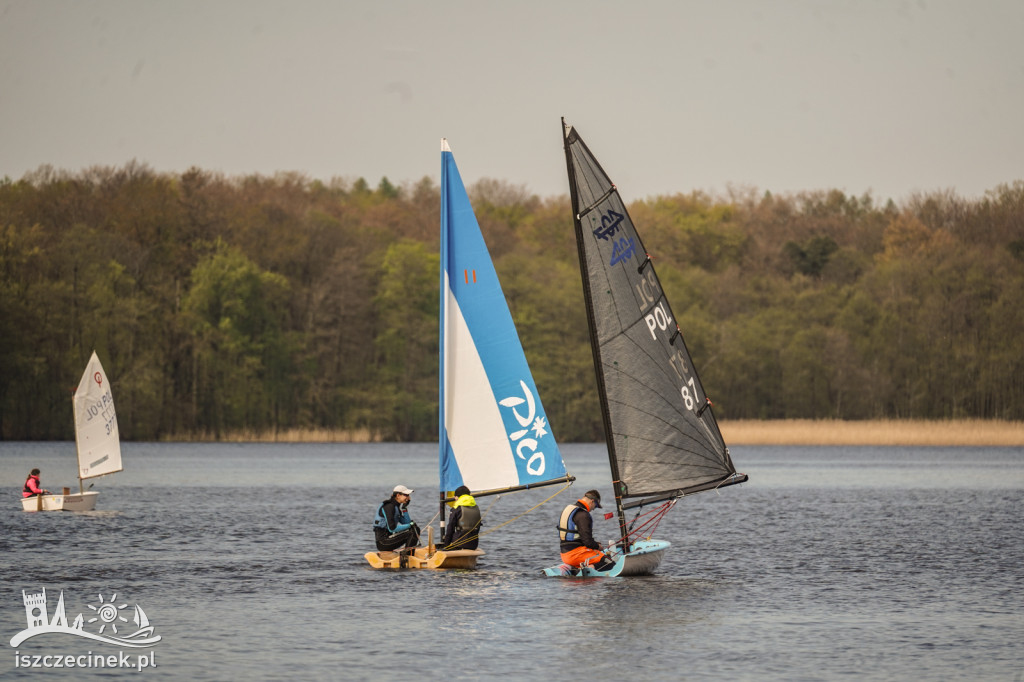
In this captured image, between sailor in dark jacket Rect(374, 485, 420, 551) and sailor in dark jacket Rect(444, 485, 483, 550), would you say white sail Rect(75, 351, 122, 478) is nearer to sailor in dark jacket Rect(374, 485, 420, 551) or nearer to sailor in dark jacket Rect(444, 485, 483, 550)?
sailor in dark jacket Rect(374, 485, 420, 551)

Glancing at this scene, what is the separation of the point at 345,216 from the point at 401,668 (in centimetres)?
9084

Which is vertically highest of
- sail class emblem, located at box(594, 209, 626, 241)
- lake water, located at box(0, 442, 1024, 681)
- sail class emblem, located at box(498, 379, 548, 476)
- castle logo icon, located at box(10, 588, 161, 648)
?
sail class emblem, located at box(594, 209, 626, 241)

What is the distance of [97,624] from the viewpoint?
1931cm

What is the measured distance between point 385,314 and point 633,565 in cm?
7525

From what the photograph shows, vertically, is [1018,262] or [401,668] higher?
[1018,262]

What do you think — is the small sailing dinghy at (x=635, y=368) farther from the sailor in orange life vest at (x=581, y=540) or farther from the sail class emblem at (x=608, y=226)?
the sailor in orange life vest at (x=581, y=540)

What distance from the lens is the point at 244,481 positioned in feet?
177

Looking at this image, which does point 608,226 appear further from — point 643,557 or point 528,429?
point 643,557

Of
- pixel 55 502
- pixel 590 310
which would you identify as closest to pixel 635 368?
pixel 590 310

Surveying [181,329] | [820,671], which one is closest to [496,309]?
[820,671]

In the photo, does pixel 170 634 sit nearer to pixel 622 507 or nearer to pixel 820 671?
pixel 622 507

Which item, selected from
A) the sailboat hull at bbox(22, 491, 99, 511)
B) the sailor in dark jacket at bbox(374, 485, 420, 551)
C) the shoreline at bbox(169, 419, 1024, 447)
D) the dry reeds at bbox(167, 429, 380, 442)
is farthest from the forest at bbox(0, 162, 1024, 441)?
the sailor in dark jacket at bbox(374, 485, 420, 551)

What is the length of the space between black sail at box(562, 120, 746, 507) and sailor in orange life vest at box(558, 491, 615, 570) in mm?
870

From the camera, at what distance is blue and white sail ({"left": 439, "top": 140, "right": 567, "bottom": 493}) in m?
23.2
